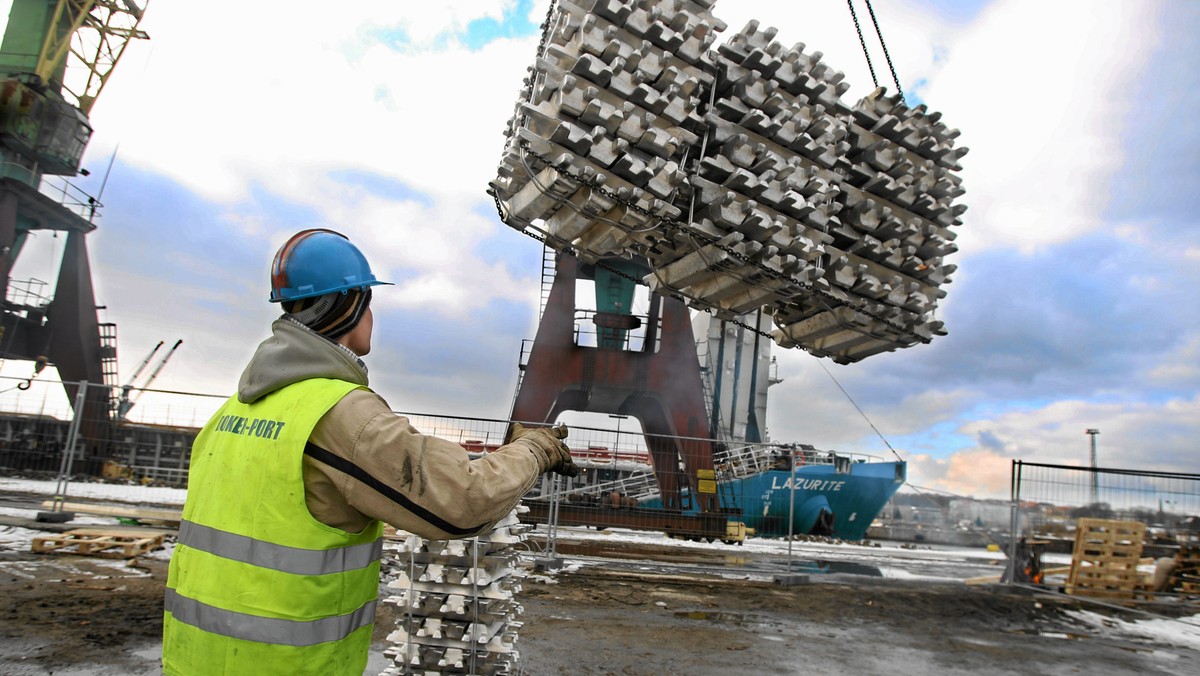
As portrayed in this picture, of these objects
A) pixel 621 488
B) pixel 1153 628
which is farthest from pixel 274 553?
pixel 621 488

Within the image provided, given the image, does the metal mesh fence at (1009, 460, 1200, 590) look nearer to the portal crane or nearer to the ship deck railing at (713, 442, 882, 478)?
the ship deck railing at (713, 442, 882, 478)

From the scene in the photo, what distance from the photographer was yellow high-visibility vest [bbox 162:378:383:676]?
Answer: 1663 millimetres

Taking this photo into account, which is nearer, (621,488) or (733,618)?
(733,618)

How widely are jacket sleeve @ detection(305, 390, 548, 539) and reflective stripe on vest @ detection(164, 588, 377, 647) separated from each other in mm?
231

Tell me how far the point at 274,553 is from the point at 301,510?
110mm

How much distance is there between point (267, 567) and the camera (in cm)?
167

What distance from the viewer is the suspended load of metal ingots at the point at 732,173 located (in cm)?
506

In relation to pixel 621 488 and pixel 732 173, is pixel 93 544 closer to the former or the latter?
pixel 732 173

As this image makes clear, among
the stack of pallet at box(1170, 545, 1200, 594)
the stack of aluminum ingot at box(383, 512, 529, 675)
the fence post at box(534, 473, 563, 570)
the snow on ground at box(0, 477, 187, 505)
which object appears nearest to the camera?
the stack of aluminum ingot at box(383, 512, 529, 675)

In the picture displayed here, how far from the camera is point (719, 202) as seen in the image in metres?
5.36

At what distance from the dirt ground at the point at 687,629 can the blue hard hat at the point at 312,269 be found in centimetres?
329

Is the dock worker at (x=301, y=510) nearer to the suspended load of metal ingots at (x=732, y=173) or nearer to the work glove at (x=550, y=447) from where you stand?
the work glove at (x=550, y=447)

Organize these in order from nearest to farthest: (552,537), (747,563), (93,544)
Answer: (93,544)
(552,537)
(747,563)

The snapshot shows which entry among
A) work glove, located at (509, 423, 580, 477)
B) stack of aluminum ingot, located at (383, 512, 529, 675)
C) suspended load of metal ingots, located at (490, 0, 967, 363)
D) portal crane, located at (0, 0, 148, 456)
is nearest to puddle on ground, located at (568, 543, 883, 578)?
suspended load of metal ingots, located at (490, 0, 967, 363)
